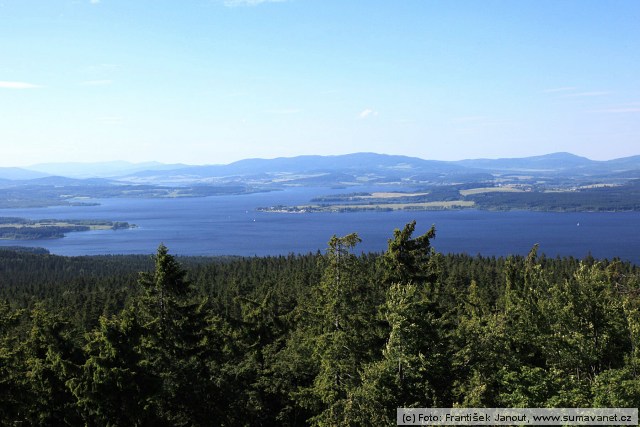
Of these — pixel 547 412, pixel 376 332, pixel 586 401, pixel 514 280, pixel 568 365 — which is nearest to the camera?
pixel 547 412

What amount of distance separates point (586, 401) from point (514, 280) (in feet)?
66.0

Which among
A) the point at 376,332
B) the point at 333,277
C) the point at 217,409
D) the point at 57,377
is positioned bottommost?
the point at 217,409

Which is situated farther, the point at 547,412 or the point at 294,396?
the point at 294,396

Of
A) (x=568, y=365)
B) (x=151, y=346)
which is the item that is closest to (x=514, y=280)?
(x=568, y=365)

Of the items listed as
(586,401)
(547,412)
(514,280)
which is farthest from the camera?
(514,280)

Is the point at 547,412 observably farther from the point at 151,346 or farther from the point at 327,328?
the point at 151,346

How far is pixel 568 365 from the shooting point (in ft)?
73.1

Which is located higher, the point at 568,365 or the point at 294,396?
the point at 568,365

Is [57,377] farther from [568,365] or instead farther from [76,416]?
[568,365]

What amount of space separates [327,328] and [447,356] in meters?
5.07

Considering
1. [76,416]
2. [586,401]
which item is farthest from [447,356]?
[76,416]

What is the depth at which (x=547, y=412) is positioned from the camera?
15.6m

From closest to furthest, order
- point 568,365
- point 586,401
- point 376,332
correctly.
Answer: point 586,401
point 568,365
point 376,332

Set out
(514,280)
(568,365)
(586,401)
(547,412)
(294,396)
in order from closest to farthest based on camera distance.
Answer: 1. (547,412)
2. (586,401)
3. (568,365)
4. (294,396)
5. (514,280)
